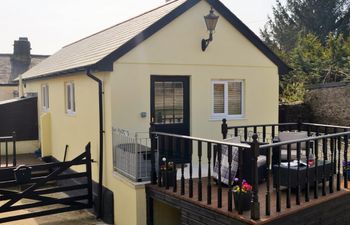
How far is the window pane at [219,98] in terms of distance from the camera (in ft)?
32.6

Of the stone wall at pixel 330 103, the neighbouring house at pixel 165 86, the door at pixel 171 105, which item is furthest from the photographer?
the stone wall at pixel 330 103

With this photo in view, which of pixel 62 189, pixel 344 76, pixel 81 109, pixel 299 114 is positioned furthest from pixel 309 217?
pixel 344 76

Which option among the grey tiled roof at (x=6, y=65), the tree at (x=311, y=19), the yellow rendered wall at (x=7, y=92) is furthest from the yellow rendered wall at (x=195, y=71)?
the tree at (x=311, y=19)

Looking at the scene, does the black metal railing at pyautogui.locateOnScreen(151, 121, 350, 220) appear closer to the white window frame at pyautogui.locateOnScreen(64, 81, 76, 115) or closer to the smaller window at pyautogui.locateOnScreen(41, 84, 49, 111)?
the white window frame at pyautogui.locateOnScreen(64, 81, 76, 115)

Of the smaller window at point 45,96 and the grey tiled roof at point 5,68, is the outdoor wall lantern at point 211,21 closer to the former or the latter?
the smaller window at point 45,96

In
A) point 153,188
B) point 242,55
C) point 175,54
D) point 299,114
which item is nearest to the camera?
point 153,188

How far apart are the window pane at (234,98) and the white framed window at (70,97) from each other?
4.72 meters

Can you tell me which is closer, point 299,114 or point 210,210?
point 210,210

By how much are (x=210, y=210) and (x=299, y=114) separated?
12476 millimetres

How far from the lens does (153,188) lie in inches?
279

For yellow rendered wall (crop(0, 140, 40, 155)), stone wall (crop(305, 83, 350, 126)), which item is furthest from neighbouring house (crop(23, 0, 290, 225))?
stone wall (crop(305, 83, 350, 126))

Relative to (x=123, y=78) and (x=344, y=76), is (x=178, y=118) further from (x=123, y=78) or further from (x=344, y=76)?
(x=344, y=76)

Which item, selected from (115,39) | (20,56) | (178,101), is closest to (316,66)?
(178,101)

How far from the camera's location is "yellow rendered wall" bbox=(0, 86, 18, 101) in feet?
78.0
